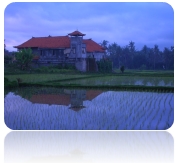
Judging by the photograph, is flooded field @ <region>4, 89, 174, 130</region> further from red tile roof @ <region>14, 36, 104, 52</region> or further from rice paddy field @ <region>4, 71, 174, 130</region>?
red tile roof @ <region>14, 36, 104, 52</region>

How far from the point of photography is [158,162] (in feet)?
17.0

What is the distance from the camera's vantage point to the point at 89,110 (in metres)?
7.71

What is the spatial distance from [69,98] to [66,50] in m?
1.75

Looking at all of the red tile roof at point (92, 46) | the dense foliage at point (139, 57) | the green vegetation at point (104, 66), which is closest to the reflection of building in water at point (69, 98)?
the green vegetation at point (104, 66)

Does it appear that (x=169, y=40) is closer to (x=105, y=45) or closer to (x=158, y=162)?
(x=105, y=45)

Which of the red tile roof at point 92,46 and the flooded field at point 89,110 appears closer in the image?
the flooded field at point 89,110

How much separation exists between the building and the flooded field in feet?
2.86

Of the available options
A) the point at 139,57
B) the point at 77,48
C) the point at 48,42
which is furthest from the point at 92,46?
the point at 139,57

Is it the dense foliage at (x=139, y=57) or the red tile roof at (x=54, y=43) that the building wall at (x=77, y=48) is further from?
the dense foliage at (x=139, y=57)

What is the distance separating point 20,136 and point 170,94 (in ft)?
13.0

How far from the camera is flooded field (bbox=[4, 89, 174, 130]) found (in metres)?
7.06

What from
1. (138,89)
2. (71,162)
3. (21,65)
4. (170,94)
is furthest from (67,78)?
(71,162)

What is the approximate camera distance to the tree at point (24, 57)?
28.6 ft

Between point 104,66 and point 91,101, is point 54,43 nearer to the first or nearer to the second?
point 104,66
